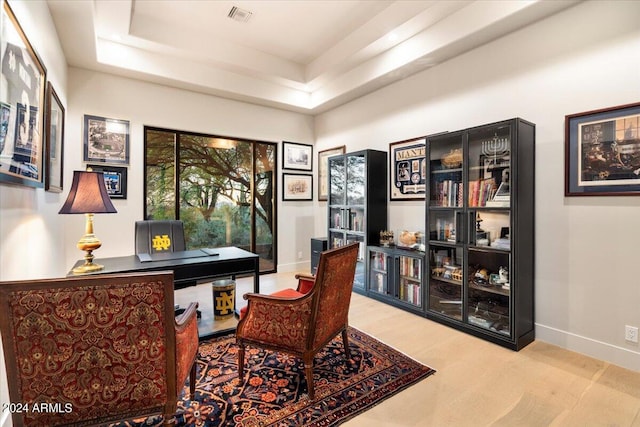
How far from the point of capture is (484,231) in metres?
2.99

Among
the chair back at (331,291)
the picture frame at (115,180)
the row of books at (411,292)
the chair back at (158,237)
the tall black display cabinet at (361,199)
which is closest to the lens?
the chair back at (331,291)

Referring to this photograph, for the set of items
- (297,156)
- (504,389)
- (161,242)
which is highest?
(297,156)

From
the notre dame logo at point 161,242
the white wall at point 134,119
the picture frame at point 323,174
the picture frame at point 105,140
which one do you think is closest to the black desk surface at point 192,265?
the notre dame logo at point 161,242

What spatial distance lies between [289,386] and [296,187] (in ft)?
13.1

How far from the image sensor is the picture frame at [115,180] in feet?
13.3

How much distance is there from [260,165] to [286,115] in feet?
3.47

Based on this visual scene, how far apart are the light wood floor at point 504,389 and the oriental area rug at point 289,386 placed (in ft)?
0.39

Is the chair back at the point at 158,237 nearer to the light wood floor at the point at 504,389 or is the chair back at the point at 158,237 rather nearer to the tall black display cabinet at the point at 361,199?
the tall black display cabinet at the point at 361,199

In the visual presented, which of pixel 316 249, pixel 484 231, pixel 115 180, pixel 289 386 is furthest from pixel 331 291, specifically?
pixel 115 180

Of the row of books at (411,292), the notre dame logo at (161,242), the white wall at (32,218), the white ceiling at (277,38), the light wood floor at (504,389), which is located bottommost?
the light wood floor at (504,389)

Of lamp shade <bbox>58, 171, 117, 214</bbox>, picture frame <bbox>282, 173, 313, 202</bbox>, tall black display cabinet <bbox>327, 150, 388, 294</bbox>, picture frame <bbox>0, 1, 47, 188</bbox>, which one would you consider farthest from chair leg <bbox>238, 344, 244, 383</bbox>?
picture frame <bbox>282, 173, 313, 202</bbox>

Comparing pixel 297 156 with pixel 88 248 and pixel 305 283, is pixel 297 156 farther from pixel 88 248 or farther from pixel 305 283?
pixel 88 248

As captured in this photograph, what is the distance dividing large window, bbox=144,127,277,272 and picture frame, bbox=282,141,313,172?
21 centimetres

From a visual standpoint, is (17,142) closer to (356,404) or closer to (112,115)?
(356,404)
